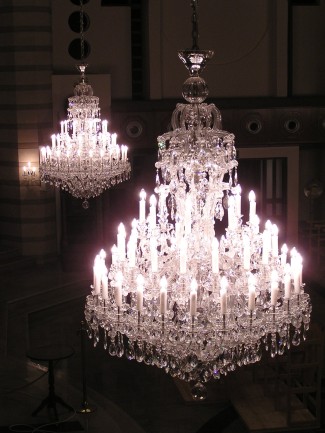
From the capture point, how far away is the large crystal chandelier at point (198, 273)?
627cm

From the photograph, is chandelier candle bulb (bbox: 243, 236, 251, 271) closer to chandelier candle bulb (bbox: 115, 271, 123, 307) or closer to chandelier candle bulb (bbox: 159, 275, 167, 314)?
chandelier candle bulb (bbox: 159, 275, 167, 314)

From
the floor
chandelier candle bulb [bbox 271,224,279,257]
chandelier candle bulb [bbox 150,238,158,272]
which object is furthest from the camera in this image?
the floor

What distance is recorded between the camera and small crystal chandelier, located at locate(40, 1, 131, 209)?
1128cm

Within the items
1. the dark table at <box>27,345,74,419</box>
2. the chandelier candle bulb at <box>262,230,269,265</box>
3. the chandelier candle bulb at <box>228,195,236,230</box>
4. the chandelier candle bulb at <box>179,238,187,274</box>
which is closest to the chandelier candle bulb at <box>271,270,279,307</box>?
the chandelier candle bulb at <box>262,230,269,265</box>

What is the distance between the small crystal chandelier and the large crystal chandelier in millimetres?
4776

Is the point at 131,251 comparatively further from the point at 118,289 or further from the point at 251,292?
the point at 251,292

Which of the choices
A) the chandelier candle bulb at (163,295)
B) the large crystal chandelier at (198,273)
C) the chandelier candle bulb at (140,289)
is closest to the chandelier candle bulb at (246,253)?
the large crystal chandelier at (198,273)

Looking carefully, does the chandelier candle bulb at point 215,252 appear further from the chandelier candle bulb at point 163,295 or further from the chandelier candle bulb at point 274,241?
the chandelier candle bulb at point 274,241

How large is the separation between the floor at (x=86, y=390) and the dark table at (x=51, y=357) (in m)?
0.10

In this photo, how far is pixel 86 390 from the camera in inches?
450

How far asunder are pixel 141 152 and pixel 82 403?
7.23 meters

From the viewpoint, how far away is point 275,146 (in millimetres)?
17719

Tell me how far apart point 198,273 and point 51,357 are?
426 cm

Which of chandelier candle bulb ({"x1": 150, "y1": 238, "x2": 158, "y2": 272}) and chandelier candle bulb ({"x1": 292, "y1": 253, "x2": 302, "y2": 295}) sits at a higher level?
chandelier candle bulb ({"x1": 150, "y1": 238, "x2": 158, "y2": 272})
